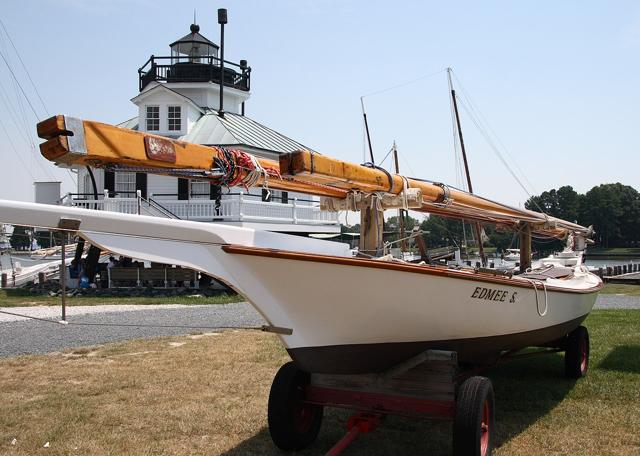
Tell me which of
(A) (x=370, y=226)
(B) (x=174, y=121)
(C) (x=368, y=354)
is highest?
(B) (x=174, y=121)

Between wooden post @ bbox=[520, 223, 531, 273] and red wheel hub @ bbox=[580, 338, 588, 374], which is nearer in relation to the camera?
red wheel hub @ bbox=[580, 338, 588, 374]

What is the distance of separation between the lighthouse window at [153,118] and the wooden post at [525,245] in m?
19.3

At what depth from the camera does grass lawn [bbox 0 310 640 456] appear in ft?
19.3

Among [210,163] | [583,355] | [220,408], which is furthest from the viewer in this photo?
[583,355]

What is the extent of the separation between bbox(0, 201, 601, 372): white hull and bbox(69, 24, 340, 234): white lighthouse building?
13.2m

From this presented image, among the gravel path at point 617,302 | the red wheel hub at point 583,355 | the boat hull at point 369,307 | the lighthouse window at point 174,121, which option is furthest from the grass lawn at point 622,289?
the boat hull at point 369,307

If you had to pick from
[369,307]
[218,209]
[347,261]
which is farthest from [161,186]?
[347,261]

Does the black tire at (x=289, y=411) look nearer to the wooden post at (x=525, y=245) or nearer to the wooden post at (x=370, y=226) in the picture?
the wooden post at (x=370, y=226)

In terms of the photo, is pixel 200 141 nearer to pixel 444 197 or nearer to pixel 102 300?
pixel 102 300

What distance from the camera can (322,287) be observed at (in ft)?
16.1

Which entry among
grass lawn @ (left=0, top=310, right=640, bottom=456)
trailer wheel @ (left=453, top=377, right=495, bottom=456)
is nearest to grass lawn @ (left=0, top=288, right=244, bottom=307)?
grass lawn @ (left=0, top=310, right=640, bottom=456)

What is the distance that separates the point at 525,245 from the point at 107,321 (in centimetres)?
894

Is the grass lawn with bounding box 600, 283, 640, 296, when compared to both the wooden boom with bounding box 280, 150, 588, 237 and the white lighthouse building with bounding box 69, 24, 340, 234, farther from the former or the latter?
the wooden boom with bounding box 280, 150, 588, 237

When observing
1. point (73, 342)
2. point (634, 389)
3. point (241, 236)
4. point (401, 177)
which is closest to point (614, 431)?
point (634, 389)
